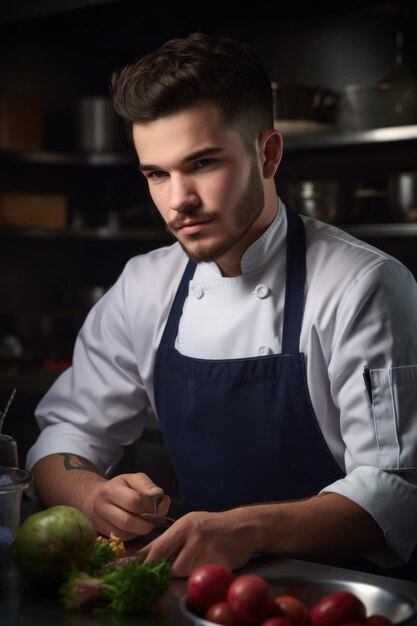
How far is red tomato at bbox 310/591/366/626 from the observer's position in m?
1.04

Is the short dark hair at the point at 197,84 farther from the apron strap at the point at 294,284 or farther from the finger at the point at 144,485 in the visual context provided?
the finger at the point at 144,485

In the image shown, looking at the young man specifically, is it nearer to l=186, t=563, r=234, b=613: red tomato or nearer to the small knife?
the small knife

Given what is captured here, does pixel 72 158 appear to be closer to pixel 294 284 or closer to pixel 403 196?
pixel 403 196

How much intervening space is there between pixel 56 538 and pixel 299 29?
3048 millimetres

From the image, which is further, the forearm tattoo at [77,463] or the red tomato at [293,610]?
→ the forearm tattoo at [77,463]

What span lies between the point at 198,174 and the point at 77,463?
578 mm

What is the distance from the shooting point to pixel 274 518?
1.42 metres

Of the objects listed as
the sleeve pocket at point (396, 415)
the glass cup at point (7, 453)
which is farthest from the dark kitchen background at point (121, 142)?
the glass cup at point (7, 453)

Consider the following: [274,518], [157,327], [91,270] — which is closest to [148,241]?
[91,270]

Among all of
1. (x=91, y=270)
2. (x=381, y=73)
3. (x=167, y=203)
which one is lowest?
(x=91, y=270)

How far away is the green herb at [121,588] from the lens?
114 cm

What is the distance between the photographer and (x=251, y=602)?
1028 mm

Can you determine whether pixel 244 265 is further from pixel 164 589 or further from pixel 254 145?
pixel 164 589

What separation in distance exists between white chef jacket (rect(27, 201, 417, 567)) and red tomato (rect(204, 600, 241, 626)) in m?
0.51
